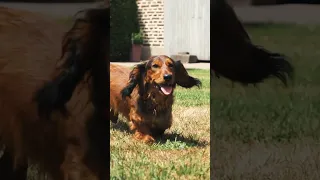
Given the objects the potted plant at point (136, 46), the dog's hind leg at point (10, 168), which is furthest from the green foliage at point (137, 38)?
the dog's hind leg at point (10, 168)

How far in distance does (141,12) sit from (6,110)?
1.31m

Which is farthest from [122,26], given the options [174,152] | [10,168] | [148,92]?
[10,168]

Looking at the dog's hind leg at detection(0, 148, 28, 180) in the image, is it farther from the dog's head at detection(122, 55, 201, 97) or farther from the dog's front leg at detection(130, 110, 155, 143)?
the dog's head at detection(122, 55, 201, 97)

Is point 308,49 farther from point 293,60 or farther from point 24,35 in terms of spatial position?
point 24,35

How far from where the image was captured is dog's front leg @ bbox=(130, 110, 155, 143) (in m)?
4.10

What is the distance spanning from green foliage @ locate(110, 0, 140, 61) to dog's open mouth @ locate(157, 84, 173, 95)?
0.36 m

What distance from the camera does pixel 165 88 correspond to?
→ 13.1ft

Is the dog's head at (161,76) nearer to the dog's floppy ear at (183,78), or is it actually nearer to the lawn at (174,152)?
the dog's floppy ear at (183,78)

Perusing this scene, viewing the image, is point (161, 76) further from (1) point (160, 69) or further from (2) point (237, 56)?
(2) point (237, 56)

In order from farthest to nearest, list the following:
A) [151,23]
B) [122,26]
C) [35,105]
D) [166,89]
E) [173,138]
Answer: [151,23] → [122,26] → [173,138] → [166,89] → [35,105]

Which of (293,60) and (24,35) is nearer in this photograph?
(24,35)

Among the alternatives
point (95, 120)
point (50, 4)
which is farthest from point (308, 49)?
point (50, 4)

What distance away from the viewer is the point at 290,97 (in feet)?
13.9

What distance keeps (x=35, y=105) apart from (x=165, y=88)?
94 centimetres
